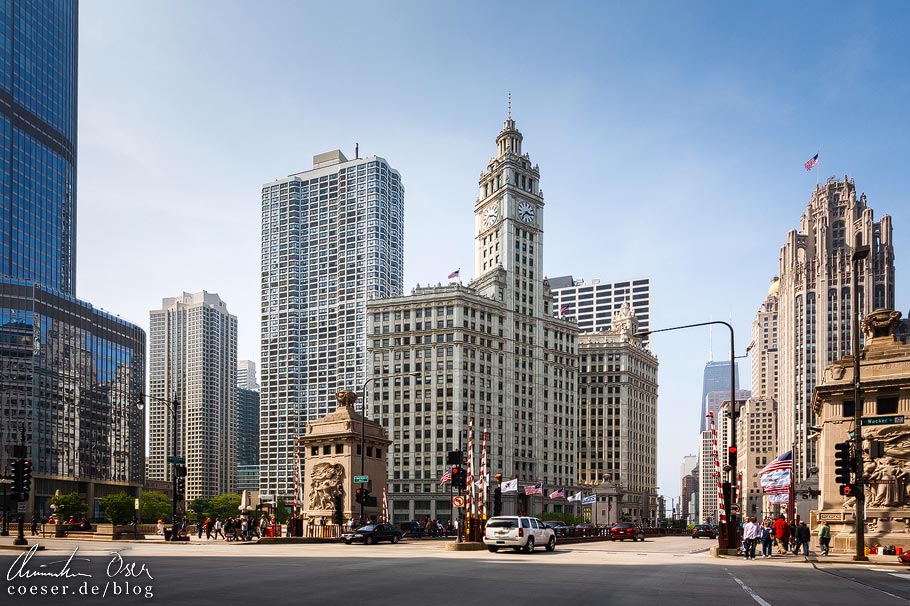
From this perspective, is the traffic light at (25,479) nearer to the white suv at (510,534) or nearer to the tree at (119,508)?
the white suv at (510,534)

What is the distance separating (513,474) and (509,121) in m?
68.4

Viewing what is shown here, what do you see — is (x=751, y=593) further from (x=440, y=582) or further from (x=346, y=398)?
(x=346, y=398)

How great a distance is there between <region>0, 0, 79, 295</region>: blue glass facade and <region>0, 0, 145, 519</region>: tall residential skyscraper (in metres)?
0.26

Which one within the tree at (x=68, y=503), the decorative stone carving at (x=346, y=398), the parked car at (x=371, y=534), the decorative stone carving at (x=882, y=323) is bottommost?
the tree at (x=68, y=503)

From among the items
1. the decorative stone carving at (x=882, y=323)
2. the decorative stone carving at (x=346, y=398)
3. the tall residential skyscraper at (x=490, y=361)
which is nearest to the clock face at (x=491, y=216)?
the tall residential skyscraper at (x=490, y=361)

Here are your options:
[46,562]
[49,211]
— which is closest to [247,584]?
[46,562]

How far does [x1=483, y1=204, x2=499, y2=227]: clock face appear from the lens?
544 ft

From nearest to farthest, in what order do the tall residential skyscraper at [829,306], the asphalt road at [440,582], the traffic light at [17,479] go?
the asphalt road at [440,582] → the traffic light at [17,479] → the tall residential skyscraper at [829,306]

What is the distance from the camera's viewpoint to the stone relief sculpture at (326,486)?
200 feet

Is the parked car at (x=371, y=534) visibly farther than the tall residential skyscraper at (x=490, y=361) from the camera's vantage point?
No

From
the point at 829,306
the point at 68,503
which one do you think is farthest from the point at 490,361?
the point at 829,306

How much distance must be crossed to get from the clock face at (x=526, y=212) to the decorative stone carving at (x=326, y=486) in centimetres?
10835

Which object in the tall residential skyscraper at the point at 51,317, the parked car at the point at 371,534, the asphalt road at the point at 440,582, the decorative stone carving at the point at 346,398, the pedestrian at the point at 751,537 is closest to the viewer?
the asphalt road at the point at 440,582

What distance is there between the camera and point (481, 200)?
17125 cm
